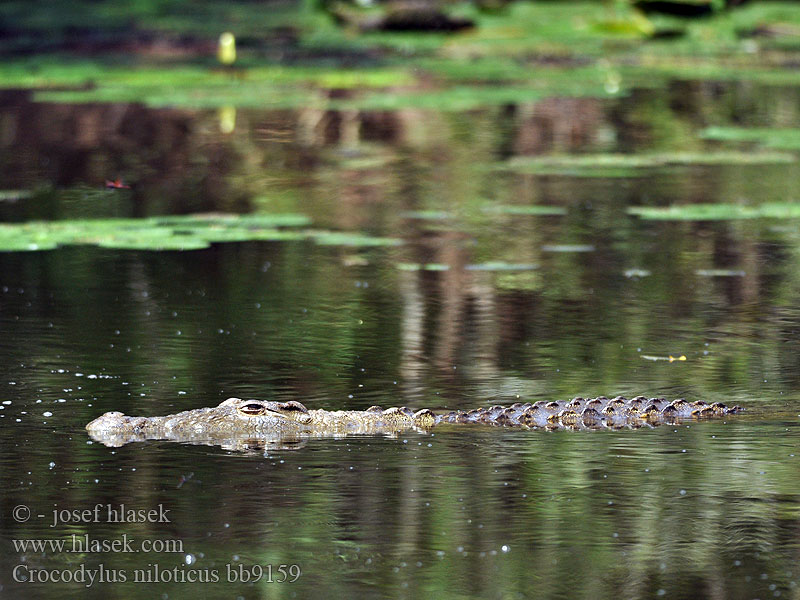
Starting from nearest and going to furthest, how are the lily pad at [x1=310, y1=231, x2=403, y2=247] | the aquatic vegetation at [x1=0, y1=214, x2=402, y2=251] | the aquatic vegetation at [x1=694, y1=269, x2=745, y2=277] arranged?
the aquatic vegetation at [x1=694, y1=269, x2=745, y2=277], the aquatic vegetation at [x1=0, y1=214, x2=402, y2=251], the lily pad at [x1=310, y1=231, x2=403, y2=247]

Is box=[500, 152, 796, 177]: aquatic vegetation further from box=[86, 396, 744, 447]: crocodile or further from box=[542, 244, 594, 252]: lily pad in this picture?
box=[86, 396, 744, 447]: crocodile

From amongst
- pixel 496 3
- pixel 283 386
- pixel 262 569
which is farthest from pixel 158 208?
pixel 496 3

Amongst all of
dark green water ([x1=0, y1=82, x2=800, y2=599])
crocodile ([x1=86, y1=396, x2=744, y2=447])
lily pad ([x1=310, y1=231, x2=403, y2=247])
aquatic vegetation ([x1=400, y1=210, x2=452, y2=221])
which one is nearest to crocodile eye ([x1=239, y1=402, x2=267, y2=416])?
crocodile ([x1=86, y1=396, x2=744, y2=447])

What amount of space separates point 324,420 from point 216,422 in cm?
53

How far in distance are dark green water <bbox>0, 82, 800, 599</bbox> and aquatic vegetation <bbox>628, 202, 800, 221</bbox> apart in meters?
0.16

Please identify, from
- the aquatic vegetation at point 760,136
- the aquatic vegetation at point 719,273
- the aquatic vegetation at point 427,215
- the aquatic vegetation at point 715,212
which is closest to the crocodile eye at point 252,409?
the aquatic vegetation at point 719,273

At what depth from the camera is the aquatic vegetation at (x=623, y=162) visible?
20406 mm

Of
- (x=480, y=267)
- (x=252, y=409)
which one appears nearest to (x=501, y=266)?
(x=480, y=267)

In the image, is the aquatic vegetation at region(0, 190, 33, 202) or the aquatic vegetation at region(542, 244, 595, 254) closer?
the aquatic vegetation at region(542, 244, 595, 254)

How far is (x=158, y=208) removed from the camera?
57.5 ft

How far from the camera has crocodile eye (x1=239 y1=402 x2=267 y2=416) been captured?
30.7ft

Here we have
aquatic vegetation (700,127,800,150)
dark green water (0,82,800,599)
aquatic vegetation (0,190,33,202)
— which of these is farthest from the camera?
aquatic vegetation (700,127,800,150)

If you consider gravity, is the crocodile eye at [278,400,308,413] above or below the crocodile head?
above

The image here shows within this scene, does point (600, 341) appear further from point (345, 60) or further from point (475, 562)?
point (345, 60)
